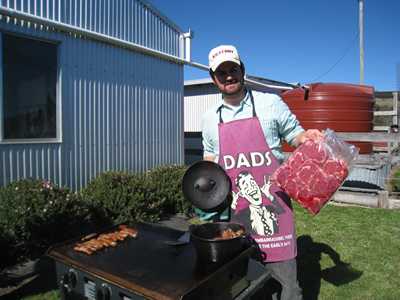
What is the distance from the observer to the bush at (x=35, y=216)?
4.43 metres

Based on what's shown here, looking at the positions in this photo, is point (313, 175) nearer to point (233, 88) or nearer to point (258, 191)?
point (258, 191)

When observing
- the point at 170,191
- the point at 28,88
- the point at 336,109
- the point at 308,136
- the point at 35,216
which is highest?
the point at 28,88

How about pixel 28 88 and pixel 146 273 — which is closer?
pixel 146 273

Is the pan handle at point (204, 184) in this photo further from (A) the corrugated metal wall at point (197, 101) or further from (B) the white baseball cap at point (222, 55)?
(A) the corrugated metal wall at point (197, 101)

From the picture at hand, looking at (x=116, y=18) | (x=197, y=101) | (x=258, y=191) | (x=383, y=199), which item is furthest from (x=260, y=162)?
(x=197, y=101)

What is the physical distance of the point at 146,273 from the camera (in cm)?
196

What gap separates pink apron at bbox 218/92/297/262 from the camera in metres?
2.61

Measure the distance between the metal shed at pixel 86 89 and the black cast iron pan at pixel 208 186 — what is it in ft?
14.7

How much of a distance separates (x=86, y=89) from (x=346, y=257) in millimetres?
5382

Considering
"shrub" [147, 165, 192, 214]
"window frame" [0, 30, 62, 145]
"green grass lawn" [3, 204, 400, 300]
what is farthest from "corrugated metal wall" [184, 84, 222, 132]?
"green grass lawn" [3, 204, 400, 300]

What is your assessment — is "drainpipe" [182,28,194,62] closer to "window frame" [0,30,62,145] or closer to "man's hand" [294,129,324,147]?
"window frame" [0,30,62,145]

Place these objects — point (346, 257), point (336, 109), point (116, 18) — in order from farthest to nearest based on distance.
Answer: point (336, 109) < point (116, 18) < point (346, 257)

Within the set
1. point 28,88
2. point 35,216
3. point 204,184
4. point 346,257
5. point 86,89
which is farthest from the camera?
point 86,89

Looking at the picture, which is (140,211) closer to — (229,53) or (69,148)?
(69,148)
